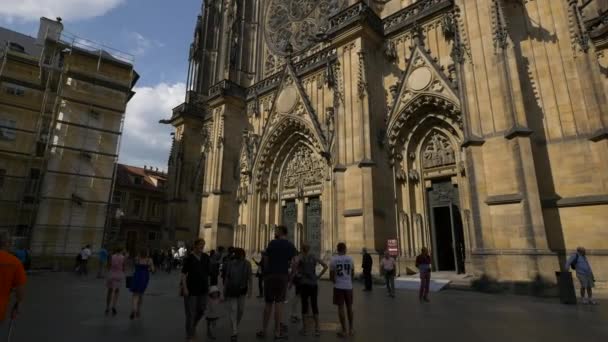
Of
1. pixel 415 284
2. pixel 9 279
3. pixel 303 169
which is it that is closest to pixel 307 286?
pixel 9 279

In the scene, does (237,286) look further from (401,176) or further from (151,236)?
(151,236)

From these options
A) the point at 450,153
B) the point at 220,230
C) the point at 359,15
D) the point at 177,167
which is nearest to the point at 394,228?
the point at 450,153

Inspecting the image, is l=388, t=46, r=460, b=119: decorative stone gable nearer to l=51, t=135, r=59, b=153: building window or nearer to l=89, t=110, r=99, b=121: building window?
l=89, t=110, r=99, b=121: building window

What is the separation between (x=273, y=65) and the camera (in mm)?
22328

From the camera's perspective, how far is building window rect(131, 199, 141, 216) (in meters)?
33.1

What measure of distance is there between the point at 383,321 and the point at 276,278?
210 cm

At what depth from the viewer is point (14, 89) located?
20.6 meters

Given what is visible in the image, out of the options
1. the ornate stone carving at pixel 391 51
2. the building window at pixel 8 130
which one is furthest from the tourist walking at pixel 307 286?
the building window at pixel 8 130

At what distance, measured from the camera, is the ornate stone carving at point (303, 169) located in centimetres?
1734

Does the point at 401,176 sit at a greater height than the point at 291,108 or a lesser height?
lesser

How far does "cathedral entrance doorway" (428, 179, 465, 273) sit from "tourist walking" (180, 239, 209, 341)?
33.5 feet

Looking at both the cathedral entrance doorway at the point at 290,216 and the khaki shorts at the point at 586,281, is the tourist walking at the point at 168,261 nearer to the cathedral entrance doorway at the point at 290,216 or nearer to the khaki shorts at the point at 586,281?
the cathedral entrance doorway at the point at 290,216

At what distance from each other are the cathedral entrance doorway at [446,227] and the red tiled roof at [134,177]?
29.4 meters

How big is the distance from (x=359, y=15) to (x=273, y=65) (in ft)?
29.6
